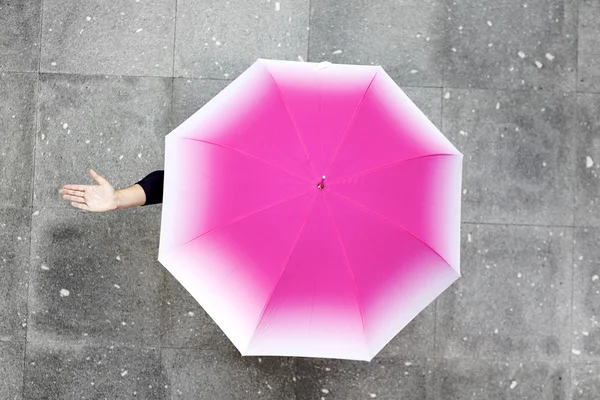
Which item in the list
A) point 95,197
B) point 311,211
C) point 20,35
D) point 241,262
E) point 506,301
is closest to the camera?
point 311,211

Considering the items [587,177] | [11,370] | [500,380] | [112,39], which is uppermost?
[112,39]

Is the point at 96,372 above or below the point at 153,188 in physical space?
below

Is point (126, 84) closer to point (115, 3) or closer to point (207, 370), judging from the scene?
point (115, 3)

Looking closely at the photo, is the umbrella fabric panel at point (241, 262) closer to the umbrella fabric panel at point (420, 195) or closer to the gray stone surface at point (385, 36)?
the umbrella fabric panel at point (420, 195)

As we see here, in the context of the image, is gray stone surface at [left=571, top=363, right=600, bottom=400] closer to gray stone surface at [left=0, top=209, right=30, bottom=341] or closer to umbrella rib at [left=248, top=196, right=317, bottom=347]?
umbrella rib at [left=248, top=196, right=317, bottom=347]

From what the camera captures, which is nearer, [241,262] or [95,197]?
[241,262]

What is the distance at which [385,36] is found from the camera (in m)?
3.93

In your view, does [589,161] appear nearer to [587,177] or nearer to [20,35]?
[587,177]

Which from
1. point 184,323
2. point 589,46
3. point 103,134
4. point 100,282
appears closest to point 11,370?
point 100,282

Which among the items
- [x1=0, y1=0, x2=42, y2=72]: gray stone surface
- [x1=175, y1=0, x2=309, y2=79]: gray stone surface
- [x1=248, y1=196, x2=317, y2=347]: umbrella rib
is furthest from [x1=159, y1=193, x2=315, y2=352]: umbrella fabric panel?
[x1=0, y1=0, x2=42, y2=72]: gray stone surface

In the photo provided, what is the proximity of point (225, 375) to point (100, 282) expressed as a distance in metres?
1.09

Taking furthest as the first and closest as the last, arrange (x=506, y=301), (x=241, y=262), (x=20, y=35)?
(x=20, y=35)
(x=506, y=301)
(x=241, y=262)

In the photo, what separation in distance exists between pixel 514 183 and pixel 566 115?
24.0 inches

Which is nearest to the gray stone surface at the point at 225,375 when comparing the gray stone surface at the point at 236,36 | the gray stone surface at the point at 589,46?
the gray stone surface at the point at 236,36
